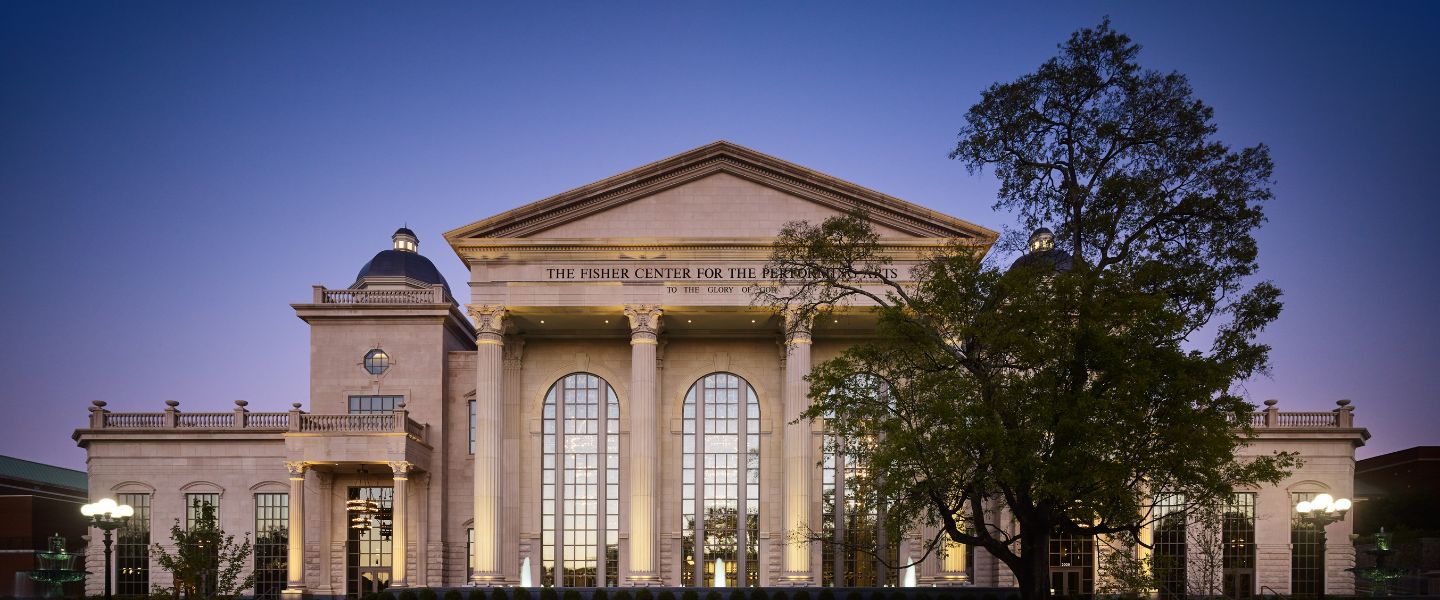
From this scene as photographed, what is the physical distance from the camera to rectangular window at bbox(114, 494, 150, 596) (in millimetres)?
53656

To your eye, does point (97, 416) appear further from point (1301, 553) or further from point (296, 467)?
point (1301, 553)

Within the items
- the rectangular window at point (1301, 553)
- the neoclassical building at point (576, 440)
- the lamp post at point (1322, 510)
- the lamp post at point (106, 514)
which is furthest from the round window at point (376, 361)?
the rectangular window at point (1301, 553)

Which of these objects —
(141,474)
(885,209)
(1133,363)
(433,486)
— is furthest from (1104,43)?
(141,474)

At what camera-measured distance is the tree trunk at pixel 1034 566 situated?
27953 mm

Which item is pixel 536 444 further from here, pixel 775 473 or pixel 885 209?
pixel 885 209

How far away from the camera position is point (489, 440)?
47.6m

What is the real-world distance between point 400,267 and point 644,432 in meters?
21.1

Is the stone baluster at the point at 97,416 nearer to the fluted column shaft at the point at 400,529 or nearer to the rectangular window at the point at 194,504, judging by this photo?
the rectangular window at the point at 194,504

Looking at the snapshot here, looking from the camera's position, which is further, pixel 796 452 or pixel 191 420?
pixel 191 420

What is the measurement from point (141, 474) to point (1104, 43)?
4730cm

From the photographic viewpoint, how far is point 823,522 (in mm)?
53000

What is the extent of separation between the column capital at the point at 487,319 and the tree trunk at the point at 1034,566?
86.8 feet

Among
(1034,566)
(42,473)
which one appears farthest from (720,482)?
(42,473)

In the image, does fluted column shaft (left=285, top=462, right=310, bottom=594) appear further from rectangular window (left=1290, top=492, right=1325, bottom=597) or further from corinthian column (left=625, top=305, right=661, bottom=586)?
rectangular window (left=1290, top=492, right=1325, bottom=597)
